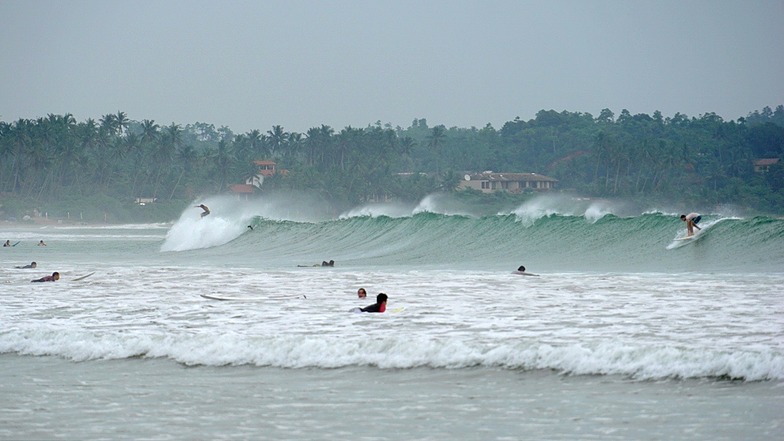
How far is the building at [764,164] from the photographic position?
395 feet

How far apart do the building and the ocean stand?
338 ft

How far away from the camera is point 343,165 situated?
5482 inches

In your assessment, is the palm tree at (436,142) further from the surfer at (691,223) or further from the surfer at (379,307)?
the surfer at (379,307)

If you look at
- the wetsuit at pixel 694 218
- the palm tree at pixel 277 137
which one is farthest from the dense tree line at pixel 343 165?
the wetsuit at pixel 694 218

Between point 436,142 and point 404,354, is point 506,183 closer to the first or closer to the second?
point 436,142

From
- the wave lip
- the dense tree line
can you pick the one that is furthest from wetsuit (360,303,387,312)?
the dense tree line

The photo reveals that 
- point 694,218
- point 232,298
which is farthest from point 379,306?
point 694,218

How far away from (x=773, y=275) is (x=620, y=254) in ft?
25.4

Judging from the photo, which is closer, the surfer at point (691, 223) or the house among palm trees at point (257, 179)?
the surfer at point (691, 223)

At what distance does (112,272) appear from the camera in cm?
2611

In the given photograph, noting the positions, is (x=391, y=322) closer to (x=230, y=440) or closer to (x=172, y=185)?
(x=230, y=440)

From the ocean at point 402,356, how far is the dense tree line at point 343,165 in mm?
99438

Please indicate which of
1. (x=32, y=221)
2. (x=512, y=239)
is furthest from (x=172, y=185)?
(x=512, y=239)

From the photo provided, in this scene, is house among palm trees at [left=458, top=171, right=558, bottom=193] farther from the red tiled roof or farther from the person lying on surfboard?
the person lying on surfboard
